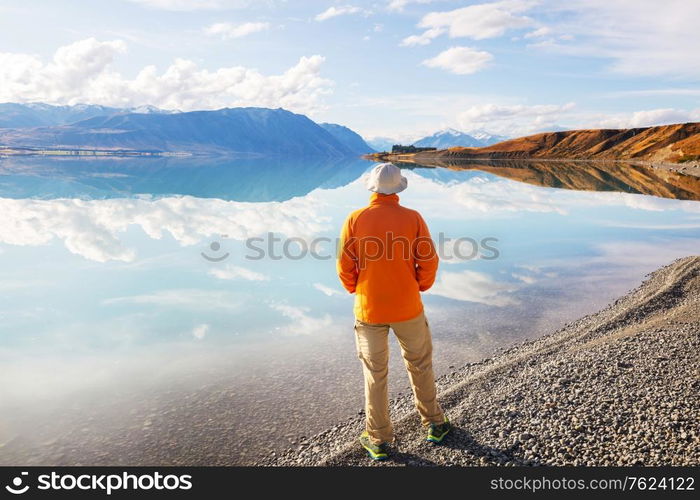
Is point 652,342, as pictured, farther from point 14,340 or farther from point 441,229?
point 441,229

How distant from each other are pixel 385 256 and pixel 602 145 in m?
198

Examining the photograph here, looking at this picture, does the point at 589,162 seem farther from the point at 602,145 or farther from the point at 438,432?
the point at 438,432

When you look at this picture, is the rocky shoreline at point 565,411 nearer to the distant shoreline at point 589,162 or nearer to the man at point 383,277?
the man at point 383,277

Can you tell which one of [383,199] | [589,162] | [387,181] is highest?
[589,162]

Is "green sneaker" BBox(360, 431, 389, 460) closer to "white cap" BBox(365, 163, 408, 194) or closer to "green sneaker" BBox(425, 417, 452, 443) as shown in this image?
"green sneaker" BBox(425, 417, 452, 443)

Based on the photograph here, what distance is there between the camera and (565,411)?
24.7 ft

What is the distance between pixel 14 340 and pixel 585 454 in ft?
43.6

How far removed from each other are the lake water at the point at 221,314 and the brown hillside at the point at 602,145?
133 meters

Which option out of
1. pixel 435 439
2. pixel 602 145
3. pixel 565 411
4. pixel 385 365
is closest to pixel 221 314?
pixel 385 365

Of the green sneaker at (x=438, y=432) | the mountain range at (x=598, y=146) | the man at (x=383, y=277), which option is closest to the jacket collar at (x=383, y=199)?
the man at (x=383, y=277)

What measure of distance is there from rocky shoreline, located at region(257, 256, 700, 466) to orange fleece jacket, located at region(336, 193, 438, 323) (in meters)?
2.24

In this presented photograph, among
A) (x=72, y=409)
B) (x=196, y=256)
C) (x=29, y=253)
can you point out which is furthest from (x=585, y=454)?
(x=29, y=253)

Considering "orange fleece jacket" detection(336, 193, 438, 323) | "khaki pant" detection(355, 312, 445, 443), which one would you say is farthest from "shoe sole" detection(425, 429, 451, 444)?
"orange fleece jacket" detection(336, 193, 438, 323)

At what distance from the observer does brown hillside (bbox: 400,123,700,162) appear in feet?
503
